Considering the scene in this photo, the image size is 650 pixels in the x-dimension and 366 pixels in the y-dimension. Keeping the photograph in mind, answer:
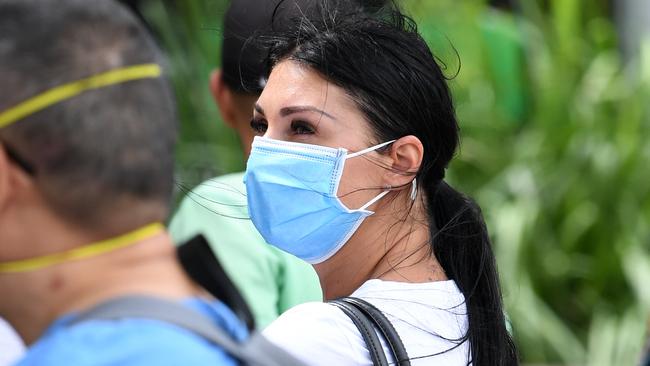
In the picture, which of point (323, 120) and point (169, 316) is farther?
point (323, 120)

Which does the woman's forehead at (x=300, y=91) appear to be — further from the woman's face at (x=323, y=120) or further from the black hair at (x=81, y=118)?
the black hair at (x=81, y=118)

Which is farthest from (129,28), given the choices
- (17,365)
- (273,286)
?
(273,286)

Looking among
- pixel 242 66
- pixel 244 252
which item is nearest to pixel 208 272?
pixel 244 252

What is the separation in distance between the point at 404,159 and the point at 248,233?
0.58 metres

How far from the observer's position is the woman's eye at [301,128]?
7.64ft

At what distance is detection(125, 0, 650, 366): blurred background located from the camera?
215 inches

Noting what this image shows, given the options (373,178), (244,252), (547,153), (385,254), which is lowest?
(547,153)

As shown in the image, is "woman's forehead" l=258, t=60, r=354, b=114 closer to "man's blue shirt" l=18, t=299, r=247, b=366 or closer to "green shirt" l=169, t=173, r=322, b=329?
"green shirt" l=169, t=173, r=322, b=329

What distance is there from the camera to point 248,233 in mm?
2779

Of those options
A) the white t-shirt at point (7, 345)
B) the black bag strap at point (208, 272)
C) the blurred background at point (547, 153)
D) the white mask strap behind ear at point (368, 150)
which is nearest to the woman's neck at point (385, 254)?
the white mask strap behind ear at point (368, 150)

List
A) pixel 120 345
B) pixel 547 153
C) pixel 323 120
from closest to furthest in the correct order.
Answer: pixel 120 345 → pixel 323 120 → pixel 547 153

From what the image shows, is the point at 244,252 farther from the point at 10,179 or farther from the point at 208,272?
the point at 10,179

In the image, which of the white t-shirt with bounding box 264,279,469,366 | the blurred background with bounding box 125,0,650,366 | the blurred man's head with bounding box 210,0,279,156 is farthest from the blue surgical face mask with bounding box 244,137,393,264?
the blurred background with bounding box 125,0,650,366

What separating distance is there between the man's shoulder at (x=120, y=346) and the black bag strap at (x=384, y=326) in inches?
27.3
